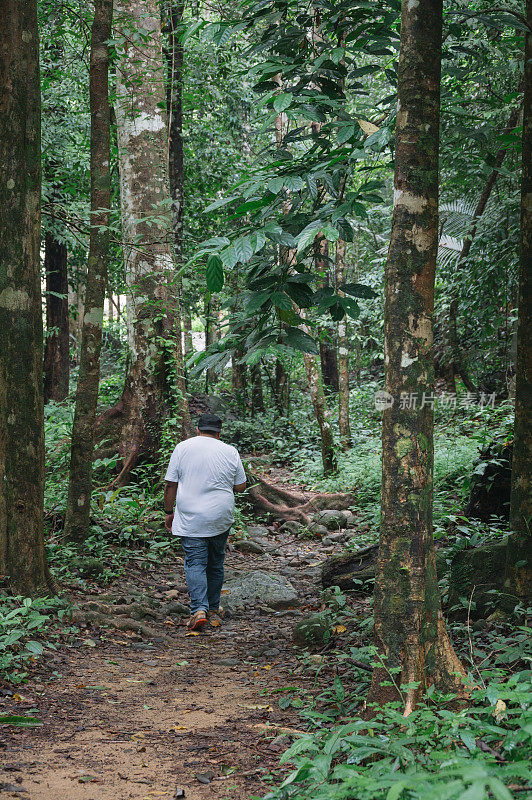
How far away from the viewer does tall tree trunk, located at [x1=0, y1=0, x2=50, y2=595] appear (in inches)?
193

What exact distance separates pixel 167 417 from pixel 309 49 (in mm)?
5532

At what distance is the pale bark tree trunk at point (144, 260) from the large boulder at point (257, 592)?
260cm

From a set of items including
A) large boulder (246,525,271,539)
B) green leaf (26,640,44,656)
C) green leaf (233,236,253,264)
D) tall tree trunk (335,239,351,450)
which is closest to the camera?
green leaf (233,236,253,264)

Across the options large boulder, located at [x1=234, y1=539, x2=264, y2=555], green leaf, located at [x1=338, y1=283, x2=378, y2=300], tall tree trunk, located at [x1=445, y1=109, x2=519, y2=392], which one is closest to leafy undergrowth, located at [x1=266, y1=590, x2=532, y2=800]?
green leaf, located at [x1=338, y1=283, x2=378, y2=300]

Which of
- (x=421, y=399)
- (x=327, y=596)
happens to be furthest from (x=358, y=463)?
(x=421, y=399)

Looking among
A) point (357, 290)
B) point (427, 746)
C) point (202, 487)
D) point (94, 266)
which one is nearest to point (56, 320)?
point (94, 266)

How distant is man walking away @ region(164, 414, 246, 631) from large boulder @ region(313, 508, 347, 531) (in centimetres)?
369

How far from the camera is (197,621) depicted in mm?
5797

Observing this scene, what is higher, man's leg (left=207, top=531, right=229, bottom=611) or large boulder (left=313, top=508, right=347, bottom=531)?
man's leg (left=207, top=531, right=229, bottom=611)

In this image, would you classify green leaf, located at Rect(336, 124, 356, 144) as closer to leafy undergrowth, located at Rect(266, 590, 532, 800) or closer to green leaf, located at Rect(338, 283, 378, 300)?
green leaf, located at Rect(338, 283, 378, 300)

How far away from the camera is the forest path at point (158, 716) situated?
288cm

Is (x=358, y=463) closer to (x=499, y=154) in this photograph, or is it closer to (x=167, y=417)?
(x=167, y=417)

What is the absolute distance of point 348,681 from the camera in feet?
13.0

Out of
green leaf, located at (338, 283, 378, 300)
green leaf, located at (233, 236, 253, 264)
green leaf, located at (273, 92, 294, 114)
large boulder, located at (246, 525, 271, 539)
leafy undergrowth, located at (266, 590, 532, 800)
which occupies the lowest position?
large boulder, located at (246, 525, 271, 539)
